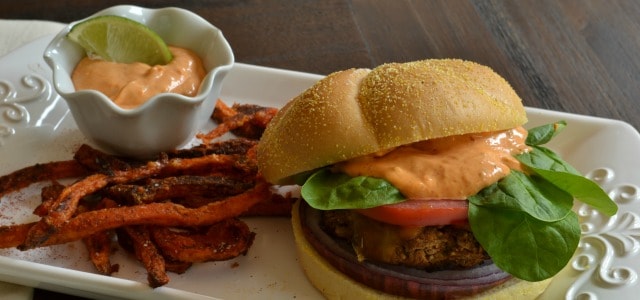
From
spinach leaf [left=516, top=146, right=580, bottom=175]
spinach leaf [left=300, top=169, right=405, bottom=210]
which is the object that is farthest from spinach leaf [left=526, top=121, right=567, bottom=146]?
spinach leaf [left=300, top=169, right=405, bottom=210]

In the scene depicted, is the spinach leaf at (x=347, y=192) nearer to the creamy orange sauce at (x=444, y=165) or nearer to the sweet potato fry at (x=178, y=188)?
the creamy orange sauce at (x=444, y=165)

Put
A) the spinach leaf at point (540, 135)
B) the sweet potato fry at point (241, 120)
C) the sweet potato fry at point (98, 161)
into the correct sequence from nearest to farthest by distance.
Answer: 1. the spinach leaf at point (540, 135)
2. the sweet potato fry at point (98, 161)
3. the sweet potato fry at point (241, 120)

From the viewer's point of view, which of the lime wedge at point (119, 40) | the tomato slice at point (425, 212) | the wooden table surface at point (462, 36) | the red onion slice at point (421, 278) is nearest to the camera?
the tomato slice at point (425, 212)

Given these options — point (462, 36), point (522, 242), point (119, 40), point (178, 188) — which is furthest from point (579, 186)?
point (462, 36)

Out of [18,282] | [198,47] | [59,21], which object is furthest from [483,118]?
[59,21]

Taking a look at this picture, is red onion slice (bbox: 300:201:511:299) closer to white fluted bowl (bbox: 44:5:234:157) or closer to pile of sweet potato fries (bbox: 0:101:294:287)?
pile of sweet potato fries (bbox: 0:101:294:287)

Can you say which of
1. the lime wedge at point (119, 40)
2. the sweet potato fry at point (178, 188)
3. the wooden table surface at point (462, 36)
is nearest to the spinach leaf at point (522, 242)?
the sweet potato fry at point (178, 188)

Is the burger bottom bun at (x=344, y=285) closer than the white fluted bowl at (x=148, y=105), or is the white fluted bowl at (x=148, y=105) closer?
the burger bottom bun at (x=344, y=285)
